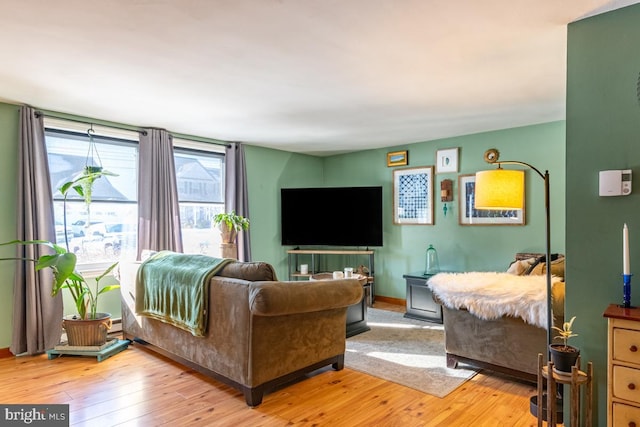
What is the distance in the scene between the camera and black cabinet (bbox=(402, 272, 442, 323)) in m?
4.59

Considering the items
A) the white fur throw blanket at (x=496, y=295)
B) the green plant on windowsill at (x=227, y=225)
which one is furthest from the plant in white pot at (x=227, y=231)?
the white fur throw blanket at (x=496, y=295)

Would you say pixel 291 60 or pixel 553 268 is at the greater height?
pixel 291 60

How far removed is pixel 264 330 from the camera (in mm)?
2543

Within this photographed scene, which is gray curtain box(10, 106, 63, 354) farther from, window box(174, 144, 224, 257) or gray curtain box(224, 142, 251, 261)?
gray curtain box(224, 142, 251, 261)

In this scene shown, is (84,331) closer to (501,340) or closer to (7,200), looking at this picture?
(7,200)

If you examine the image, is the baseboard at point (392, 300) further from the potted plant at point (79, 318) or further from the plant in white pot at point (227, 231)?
the potted plant at point (79, 318)

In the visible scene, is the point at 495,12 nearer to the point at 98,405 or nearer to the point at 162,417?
the point at 162,417

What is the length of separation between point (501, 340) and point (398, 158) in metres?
3.31

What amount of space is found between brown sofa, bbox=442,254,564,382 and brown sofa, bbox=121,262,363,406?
835mm

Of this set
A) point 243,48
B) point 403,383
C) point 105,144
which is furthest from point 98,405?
point 105,144

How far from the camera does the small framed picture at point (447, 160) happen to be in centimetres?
503

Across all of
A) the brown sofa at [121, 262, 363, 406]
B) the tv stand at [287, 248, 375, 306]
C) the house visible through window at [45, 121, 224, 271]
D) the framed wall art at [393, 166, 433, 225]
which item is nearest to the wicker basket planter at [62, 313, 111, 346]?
the house visible through window at [45, 121, 224, 271]

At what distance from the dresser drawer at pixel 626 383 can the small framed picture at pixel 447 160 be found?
3.57 metres

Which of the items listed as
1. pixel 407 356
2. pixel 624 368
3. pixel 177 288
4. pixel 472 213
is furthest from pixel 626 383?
pixel 472 213
